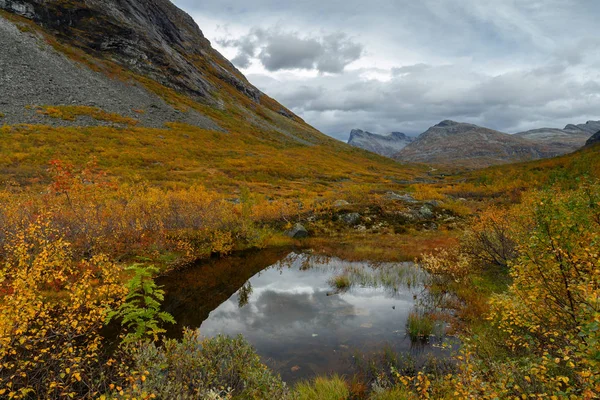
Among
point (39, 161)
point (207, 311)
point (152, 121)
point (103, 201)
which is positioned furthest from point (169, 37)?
point (207, 311)

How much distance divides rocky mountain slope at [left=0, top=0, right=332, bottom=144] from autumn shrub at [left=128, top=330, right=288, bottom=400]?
179ft

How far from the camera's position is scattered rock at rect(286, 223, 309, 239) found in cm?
2261

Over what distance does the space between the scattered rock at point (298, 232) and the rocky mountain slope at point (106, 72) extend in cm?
4664

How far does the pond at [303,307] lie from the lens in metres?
9.07

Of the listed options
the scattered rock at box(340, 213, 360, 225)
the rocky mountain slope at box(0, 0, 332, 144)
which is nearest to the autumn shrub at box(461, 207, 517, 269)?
the scattered rock at box(340, 213, 360, 225)

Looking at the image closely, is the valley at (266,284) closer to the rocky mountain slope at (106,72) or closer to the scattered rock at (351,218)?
the scattered rock at (351,218)

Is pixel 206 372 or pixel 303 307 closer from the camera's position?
pixel 206 372

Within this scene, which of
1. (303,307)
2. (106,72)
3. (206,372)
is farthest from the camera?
(106,72)

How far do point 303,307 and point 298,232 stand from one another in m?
10.7

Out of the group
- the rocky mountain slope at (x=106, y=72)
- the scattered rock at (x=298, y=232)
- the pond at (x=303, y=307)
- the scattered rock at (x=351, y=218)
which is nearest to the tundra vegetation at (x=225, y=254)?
the pond at (x=303, y=307)

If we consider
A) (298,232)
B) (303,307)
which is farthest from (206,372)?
(298,232)

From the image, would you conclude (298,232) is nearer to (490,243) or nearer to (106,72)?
(490,243)

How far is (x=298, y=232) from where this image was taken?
2289cm

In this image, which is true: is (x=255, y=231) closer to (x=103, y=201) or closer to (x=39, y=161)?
(x=103, y=201)
